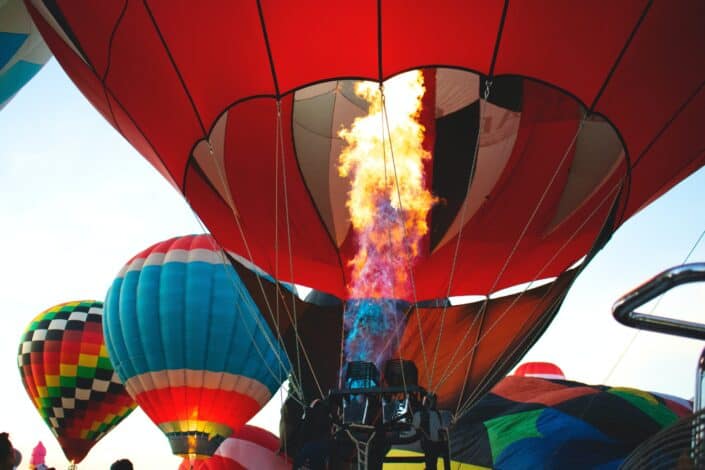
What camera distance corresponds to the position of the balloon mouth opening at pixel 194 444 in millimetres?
9664

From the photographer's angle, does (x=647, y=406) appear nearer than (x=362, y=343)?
No

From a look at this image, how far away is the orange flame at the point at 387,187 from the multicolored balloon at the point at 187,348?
4782 mm

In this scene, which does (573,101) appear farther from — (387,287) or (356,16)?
(387,287)

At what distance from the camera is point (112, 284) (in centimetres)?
1041

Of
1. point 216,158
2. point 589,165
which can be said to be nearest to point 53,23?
point 216,158

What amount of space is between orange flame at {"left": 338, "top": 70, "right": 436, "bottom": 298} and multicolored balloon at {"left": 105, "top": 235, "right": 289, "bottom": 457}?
478 centimetres

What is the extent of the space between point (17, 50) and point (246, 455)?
5.45m

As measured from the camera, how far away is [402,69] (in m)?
3.73

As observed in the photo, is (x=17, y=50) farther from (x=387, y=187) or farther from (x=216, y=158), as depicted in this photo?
(x=387, y=187)

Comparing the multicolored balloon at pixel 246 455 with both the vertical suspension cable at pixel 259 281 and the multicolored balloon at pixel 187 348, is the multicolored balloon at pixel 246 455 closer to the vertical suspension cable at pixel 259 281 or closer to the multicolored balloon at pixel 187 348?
A: the multicolored balloon at pixel 187 348

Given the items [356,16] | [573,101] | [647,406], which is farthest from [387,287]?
[647,406]

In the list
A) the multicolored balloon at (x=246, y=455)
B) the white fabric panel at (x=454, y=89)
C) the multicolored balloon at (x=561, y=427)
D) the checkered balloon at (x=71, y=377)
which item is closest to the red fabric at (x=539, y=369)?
the multicolored balloon at (x=561, y=427)

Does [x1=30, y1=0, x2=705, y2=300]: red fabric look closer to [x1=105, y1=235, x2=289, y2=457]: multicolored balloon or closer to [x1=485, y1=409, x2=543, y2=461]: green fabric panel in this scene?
[x1=485, y1=409, x2=543, y2=461]: green fabric panel

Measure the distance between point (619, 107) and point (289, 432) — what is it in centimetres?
525
